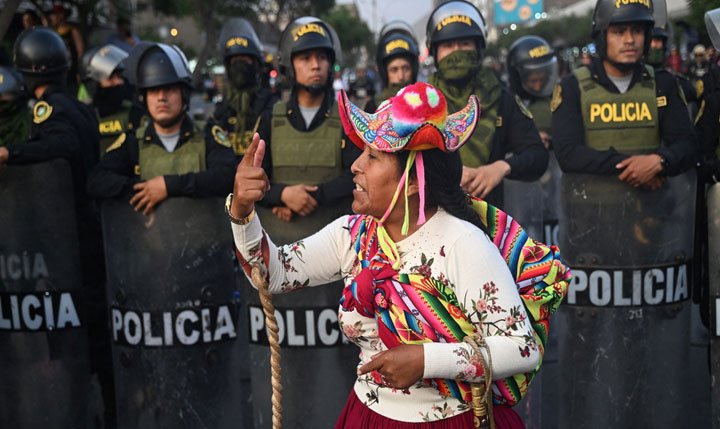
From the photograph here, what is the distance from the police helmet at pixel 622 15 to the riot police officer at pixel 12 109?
11.9 feet

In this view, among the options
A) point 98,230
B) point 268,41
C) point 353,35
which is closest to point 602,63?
point 98,230

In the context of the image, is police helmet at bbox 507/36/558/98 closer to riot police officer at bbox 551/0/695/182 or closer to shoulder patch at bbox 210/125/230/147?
riot police officer at bbox 551/0/695/182

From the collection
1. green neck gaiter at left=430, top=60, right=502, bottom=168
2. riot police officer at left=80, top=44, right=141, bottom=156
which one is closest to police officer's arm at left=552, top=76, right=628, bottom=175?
green neck gaiter at left=430, top=60, right=502, bottom=168

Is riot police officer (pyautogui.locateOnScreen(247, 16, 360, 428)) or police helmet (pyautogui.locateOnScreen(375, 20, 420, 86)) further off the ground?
police helmet (pyautogui.locateOnScreen(375, 20, 420, 86))

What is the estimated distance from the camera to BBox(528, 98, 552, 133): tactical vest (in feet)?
26.1

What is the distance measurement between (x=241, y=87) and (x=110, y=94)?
1.34 metres

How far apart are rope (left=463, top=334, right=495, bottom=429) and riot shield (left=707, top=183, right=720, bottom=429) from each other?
1.96m

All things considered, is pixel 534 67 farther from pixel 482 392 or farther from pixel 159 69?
pixel 482 392

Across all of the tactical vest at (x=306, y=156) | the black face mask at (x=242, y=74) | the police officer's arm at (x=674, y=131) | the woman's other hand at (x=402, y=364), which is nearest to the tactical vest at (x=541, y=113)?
the black face mask at (x=242, y=74)

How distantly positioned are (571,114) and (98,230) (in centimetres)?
291

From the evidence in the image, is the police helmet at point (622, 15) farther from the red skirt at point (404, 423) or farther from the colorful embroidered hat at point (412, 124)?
the red skirt at point (404, 423)

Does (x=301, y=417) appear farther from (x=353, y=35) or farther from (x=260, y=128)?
(x=353, y=35)

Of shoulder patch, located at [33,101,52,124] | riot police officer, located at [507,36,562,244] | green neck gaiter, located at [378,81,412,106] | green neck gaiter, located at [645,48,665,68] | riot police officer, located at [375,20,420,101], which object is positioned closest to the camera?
shoulder patch, located at [33,101,52,124]

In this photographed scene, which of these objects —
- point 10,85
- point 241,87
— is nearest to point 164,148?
point 10,85
